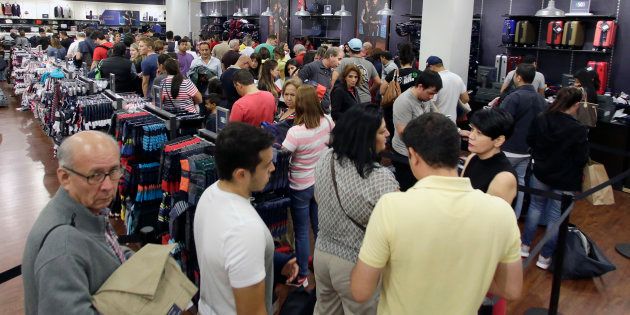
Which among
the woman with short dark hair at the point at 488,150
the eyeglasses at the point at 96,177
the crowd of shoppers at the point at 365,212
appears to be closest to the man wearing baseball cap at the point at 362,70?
the crowd of shoppers at the point at 365,212

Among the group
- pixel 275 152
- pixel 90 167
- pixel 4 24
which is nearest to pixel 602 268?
pixel 275 152

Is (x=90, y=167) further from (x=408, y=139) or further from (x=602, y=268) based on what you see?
(x=602, y=268)

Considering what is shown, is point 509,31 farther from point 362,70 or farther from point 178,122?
point 178,122

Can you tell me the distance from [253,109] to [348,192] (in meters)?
2.13

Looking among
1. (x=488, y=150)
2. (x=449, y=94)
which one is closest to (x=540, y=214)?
(x=449, y=94)

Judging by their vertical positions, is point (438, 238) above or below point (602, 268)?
above

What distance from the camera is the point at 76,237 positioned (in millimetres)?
1462

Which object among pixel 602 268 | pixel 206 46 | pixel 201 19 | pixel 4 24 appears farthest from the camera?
pixel 201 19

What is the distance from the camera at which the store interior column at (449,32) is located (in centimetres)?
764

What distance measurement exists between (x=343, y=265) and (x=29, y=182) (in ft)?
17.6

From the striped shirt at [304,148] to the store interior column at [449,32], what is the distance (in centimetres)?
482

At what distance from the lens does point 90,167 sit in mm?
1605

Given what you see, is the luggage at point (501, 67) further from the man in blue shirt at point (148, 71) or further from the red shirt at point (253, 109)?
the red shirt at point (253, 109)

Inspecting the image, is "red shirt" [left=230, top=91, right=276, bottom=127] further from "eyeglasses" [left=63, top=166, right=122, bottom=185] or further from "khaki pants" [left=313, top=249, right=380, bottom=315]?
"eyeglasses" [left=63, top=166, right=122, bottom=185]
